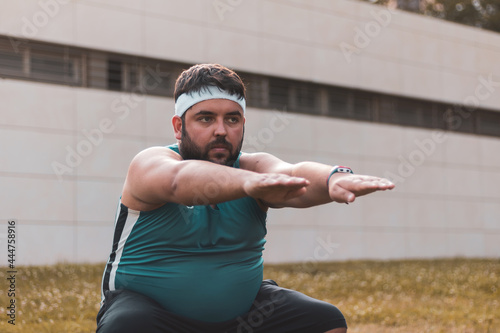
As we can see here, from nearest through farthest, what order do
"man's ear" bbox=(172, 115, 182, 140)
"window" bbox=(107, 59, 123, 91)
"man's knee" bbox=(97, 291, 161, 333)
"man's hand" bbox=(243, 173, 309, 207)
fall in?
"man's hand" bbox=(243, 173, 309, 207) → "man's knee" bbox=(97, 291, 161, 333) → "man's ear" bbox=(172, 115, 182, 140) → "window" bbox=(107, 59, 123, 91)

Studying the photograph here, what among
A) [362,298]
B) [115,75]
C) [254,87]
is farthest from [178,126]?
[254,87]

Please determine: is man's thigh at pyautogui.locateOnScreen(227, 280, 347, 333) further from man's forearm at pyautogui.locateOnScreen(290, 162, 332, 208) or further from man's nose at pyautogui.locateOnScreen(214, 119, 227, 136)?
man's nose at pyautogui.locateOnScreen(214, 119, 227, 136)

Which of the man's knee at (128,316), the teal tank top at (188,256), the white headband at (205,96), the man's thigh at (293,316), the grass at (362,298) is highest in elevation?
the white headband at (205,96)

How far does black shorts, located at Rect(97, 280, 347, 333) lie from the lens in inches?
112

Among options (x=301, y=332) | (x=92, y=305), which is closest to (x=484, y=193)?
(x=92, y=305)

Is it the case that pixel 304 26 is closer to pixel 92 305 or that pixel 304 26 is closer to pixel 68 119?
pixel 68 119

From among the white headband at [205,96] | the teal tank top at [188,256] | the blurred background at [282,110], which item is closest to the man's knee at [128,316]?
the teal tank top at [188,256]

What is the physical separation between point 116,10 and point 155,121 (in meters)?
2.97

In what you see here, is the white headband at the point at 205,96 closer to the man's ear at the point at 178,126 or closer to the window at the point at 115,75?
the man's ear at the point at 178,126

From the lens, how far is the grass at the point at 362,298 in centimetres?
675

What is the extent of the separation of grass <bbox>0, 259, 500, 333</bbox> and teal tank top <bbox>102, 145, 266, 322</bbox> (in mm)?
3389

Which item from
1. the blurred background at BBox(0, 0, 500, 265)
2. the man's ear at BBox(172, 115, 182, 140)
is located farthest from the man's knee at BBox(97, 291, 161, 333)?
the blurred background at BBox(0, 0, 500, 265)

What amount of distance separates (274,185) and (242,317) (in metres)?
1.10

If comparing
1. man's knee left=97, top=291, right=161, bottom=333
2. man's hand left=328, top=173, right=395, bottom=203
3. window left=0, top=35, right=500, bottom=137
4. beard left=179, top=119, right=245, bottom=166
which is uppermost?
window left=0, top=35, right=500, bottom=137
